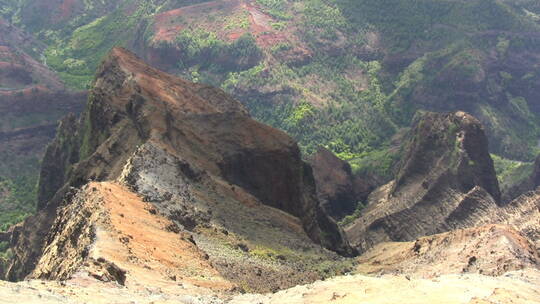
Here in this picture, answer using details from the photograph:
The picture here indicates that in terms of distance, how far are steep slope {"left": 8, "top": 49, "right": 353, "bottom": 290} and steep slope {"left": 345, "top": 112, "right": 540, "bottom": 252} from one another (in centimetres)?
1332

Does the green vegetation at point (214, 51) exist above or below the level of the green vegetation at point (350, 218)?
above

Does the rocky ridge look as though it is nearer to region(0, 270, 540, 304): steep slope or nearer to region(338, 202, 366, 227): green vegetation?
region(0, 270, 540, 304): steep slope

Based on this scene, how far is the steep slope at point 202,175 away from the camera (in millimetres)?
54906

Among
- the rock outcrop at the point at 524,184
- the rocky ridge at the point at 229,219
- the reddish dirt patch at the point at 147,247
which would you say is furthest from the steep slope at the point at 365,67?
the reddish dirt patch at the point at 147,247

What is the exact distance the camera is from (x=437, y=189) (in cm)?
9362

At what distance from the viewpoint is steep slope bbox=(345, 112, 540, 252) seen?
3381 inches

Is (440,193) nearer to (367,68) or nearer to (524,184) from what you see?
(524,184)

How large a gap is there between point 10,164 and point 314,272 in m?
94.9

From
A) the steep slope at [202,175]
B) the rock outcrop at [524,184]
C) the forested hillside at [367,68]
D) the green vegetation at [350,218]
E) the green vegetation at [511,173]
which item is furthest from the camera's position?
the forested hillside at [367,68]

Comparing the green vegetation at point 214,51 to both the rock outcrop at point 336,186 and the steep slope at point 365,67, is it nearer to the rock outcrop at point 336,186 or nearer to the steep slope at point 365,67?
the steep slope at point 365,67

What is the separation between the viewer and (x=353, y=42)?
632ft

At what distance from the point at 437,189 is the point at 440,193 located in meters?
0.95

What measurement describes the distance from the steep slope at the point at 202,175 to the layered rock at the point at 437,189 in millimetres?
13280

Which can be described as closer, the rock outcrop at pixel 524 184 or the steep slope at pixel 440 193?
the steep slope at pixel 440 193
